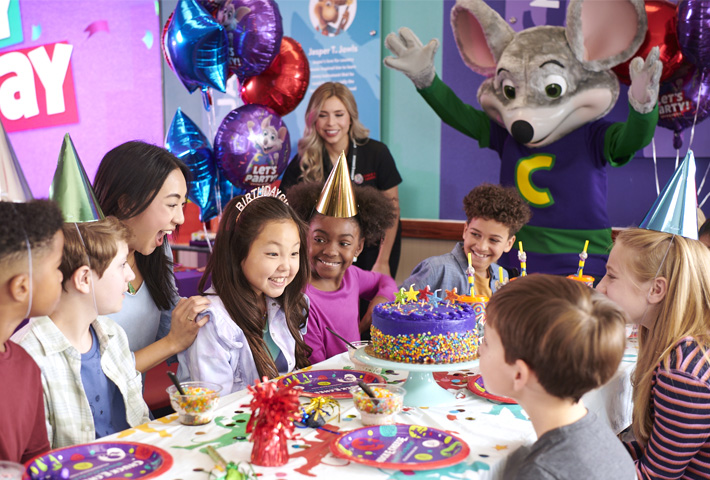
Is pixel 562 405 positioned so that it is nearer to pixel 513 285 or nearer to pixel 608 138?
pixel 513 285

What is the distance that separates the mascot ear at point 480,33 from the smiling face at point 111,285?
7.34ft

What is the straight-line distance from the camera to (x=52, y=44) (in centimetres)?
520

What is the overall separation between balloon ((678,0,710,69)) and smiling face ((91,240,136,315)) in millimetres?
2384

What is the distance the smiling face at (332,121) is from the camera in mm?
3354

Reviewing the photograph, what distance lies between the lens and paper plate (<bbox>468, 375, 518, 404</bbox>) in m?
1.56

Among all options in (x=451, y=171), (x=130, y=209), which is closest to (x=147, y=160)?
(x=130, y=209)

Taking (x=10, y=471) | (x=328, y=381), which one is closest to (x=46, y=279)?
(x=10, y=471)

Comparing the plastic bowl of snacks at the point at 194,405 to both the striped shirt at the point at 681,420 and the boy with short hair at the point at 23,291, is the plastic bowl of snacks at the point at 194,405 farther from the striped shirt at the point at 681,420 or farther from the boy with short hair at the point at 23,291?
the striped shirt at the point at 681,420

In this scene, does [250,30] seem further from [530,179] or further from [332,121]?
[530,179]

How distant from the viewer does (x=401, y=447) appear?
1242 mm

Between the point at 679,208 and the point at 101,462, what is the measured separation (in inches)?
56.5

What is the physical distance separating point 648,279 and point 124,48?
4.86m

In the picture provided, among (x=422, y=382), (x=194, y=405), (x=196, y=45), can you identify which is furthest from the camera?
(x=196, y=45)

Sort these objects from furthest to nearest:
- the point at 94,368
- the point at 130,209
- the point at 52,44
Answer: the point at 52,44 → the point at 130,209 → the point at 94,368
